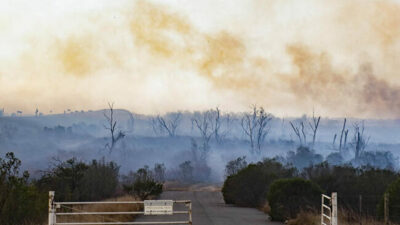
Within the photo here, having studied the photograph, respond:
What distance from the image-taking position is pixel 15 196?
2364 centimetres

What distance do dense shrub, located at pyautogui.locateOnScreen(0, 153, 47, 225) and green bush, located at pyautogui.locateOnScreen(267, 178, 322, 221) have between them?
11946mm

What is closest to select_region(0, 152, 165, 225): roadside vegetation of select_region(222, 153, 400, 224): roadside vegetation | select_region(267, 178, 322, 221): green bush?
select_region(222, 153, 400, 224): roadside vegetation

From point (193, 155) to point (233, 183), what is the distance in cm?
14152

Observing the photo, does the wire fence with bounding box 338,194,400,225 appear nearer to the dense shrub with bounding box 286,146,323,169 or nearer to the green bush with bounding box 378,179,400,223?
the green bush with bounding box 378,179,400,223

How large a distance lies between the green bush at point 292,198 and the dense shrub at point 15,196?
1195cm

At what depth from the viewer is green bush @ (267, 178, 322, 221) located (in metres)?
30.2

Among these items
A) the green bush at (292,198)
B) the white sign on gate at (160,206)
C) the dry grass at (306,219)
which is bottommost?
the dry grass at (306,219)

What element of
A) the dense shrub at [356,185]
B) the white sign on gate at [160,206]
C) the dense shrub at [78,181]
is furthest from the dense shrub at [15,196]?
the dense shrub at [356,185]

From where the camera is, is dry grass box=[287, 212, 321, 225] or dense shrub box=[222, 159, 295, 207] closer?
dry grass box=[287, 212, 321, 225]

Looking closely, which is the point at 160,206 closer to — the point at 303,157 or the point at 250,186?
the point at 250,186

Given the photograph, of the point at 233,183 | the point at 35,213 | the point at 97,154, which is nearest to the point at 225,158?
the point at 97,154

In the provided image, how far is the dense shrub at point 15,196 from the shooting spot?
23.1 meters

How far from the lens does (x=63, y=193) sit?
39.0 metres

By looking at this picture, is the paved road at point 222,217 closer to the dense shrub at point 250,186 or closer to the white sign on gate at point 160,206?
the dense shrub at point 250,186
